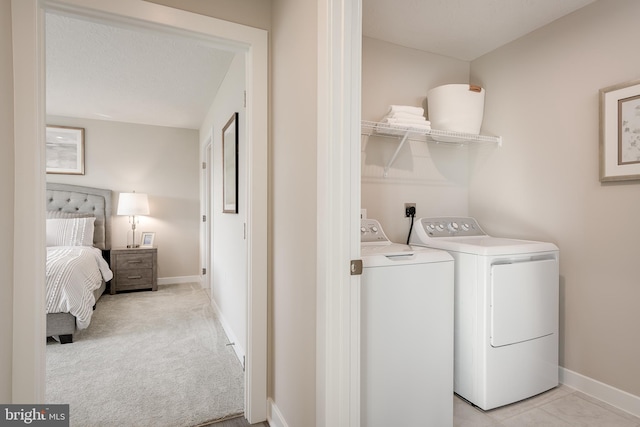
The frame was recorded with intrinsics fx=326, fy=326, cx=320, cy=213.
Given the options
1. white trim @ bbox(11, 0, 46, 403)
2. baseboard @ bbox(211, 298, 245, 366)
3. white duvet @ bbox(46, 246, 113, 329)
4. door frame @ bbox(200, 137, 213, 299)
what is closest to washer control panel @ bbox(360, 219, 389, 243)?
baseboard @ bbox(211, 298, 245, 366)

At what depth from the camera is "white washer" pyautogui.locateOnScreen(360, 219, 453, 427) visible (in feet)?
4.56

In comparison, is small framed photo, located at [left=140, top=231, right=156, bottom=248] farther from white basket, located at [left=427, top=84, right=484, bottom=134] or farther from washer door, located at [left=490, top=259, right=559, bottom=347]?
washer door, located at [left=490, top=259, right=559, bottom=347]

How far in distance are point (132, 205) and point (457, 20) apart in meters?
4.38

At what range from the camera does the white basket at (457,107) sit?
91.0 inches

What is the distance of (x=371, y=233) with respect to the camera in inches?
81.8

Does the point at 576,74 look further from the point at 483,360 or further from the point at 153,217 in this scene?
the point at 153,217

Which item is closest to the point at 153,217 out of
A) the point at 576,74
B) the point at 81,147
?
the point at 81,147

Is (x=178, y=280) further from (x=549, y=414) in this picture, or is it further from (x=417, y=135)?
(x=549, y=414)

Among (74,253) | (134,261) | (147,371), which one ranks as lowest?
(147,371)

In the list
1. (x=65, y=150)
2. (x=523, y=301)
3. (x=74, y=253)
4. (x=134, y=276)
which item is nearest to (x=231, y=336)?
(x=74, y=253)

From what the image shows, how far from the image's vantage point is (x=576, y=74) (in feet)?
6.77

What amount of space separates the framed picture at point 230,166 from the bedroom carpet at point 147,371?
1201 millimetres

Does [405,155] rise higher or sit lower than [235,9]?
lower

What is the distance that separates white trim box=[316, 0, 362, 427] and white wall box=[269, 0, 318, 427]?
10 cm
